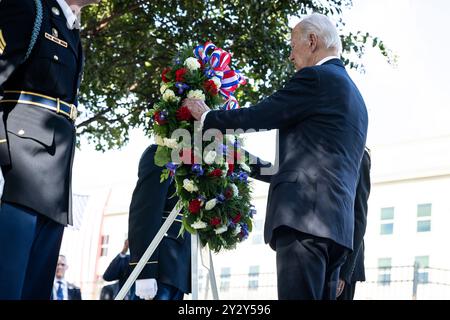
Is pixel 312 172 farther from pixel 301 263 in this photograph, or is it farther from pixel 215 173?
pixel 215 173

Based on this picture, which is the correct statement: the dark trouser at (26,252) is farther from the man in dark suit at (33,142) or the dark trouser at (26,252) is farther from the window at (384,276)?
the window at (384,276)

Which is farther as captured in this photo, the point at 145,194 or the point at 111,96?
the point at 111,96

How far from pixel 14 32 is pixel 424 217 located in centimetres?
2697

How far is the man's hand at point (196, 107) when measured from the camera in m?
5.74

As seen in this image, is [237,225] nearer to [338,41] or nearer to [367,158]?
[367,158]

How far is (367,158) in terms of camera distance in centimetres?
628

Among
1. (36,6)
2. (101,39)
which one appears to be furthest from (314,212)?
(101,39)

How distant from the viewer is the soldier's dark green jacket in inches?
187

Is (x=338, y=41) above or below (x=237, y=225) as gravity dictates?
above

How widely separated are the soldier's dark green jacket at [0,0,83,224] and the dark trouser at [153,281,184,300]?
183cm

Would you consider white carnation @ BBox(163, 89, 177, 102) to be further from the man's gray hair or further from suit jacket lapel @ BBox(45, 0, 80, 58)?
the man's gray hair

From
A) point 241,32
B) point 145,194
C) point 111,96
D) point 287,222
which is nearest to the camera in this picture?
point 287,222

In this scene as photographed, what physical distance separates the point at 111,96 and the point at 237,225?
24.2 feet

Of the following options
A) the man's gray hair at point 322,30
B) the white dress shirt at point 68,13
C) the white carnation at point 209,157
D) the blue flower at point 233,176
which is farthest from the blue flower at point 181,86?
the man's gray hair at point 322,30
